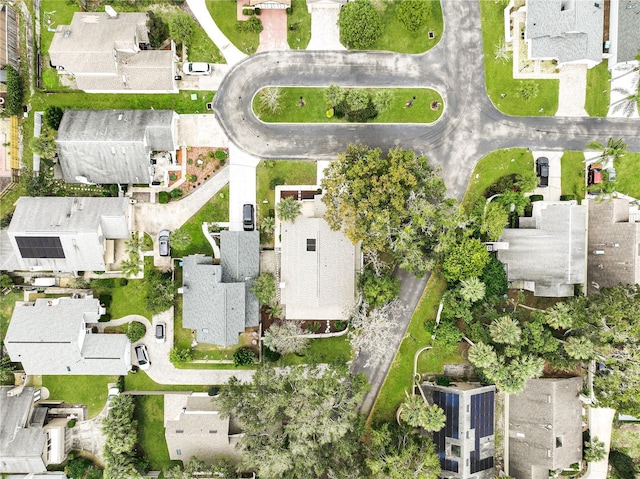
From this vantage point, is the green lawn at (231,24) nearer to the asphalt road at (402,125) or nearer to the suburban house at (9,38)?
the asphalt road at (402,125)

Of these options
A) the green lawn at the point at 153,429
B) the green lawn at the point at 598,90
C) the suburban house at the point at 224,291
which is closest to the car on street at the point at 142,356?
the green lawn at the point at 153,429

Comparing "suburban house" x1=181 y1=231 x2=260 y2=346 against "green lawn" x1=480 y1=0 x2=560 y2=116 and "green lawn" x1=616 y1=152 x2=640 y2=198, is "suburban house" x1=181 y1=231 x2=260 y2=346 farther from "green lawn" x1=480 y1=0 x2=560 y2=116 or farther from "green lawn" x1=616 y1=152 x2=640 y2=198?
"green lawn" x1=616 y1=152 x2=640 y2=198

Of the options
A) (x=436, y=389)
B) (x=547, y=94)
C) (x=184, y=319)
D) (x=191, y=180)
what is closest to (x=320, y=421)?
(x=436, y=389)

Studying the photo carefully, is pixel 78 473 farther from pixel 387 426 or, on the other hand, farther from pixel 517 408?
pixel 517 408

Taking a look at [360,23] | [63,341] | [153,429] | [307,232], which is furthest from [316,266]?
[63,341]

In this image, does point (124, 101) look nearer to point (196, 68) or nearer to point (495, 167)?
point (196, 68)

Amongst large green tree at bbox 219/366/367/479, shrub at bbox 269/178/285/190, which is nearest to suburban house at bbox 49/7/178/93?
shrub at bbox 269/178/285/190
